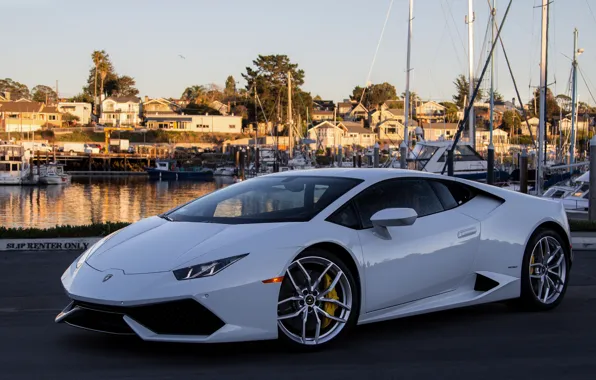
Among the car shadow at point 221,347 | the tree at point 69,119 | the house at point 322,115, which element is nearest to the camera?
the car shadow at point 221,347

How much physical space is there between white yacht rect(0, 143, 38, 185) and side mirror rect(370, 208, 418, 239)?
75.3 metres

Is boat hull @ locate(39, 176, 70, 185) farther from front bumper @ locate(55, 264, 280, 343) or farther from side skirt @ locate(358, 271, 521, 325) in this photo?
front bumper @ locate(55, 264, 280, 343)

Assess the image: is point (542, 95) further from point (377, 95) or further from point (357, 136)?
point (377, 95)

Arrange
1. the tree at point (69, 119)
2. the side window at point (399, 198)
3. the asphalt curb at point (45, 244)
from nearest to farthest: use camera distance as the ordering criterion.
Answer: the side window at point (399, 198)
the asphalt curb at point (45, 244)
the tree at point (69, 119)

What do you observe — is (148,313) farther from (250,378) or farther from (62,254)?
(62,254)

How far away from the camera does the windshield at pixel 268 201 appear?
5.85 m

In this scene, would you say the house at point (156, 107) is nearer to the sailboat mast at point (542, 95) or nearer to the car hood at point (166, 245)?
the sailboat mast at point (542, 95)

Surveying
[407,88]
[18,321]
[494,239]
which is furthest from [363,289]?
[407,88]

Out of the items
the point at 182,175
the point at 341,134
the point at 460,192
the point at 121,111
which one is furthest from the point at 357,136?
the point at 460,192

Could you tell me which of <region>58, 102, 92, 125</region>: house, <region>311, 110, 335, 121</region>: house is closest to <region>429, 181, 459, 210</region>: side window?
<region>58, 102, 92, 125</region>: house

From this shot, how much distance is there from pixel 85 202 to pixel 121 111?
8339 centimetres

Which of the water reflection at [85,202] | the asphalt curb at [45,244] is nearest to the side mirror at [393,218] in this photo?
the asphalt curb at [45,244]

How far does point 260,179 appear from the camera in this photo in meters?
6.75

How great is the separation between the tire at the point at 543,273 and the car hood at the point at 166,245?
8.09 ft
